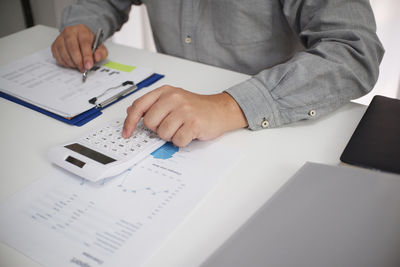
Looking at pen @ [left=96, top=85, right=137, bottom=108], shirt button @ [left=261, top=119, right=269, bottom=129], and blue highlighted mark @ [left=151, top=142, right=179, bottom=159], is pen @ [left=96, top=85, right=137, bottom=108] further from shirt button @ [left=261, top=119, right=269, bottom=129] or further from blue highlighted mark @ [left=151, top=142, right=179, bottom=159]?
shirt button @ [left=261, top=119, right=269, bottom=129]

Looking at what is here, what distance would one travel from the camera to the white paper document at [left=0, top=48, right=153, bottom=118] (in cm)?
74

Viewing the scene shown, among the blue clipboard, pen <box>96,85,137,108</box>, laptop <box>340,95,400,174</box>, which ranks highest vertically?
laptop <box>340,95,400,174</box>

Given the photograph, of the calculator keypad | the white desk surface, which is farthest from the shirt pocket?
the calculator keypad

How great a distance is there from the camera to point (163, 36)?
45.1 inches

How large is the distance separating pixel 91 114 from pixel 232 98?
28 cm

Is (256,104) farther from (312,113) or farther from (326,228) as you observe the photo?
(326,228)

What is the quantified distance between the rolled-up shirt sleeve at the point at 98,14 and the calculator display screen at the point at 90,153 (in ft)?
1.80

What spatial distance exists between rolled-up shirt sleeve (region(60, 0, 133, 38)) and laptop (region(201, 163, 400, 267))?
82 cm

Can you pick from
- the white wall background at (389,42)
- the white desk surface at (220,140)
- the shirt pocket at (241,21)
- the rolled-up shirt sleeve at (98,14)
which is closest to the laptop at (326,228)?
the white desk surface at (220,140)

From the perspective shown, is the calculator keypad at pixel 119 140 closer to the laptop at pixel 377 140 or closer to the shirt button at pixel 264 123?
the shirt button at pixel 264 123

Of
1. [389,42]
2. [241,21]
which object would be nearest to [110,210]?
[241,21]

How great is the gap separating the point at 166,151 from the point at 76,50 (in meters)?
0.43

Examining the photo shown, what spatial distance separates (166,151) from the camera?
2.01ft

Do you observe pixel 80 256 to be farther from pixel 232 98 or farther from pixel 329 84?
pixel 329 84
